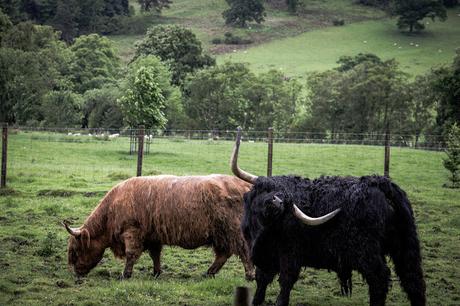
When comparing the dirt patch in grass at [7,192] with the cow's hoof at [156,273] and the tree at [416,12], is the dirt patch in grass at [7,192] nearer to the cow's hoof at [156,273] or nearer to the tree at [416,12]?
the cow's hoof at [156,273]

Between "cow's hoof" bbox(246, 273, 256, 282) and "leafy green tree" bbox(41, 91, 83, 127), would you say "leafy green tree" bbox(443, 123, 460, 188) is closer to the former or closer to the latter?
"cow's hoof" bbox(246, 273, 256, 282)

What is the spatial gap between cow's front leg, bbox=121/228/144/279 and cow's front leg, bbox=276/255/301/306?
2.81 metres

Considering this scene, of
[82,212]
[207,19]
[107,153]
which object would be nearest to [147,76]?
[107,153]

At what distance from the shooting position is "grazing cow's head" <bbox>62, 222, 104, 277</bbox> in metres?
10.8

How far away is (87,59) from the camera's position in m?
71.7

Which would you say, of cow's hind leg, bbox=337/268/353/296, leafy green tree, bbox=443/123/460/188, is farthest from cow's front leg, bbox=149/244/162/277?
leafy green tree, bbox=443/123/460/188

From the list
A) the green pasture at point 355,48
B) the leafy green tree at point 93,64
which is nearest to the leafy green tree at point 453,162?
the leafy green tree at point 93,64

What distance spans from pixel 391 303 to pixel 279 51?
8144cm

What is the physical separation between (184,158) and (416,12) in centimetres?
7640

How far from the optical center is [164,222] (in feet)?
35.3

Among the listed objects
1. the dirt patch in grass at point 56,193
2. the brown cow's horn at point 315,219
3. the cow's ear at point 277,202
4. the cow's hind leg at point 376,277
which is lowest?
the dirt patch in grass at point 56,193

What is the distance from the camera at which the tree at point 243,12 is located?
4163 inches

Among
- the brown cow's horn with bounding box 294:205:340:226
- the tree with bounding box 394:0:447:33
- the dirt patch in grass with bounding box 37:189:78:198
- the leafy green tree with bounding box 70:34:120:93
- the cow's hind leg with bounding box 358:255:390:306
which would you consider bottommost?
the dirt patch in grass with bounding box 37:189:78:198

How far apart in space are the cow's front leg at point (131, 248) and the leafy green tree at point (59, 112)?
143 feet
